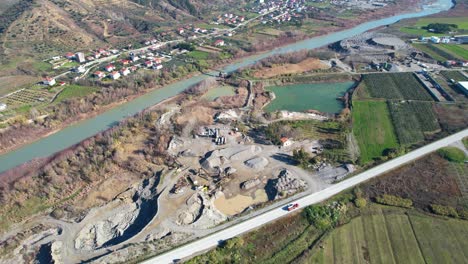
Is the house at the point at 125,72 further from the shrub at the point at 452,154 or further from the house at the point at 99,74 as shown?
the shrub at the point at 452,154

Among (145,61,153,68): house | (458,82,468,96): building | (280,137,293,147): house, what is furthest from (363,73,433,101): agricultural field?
(145,61,153,68): house

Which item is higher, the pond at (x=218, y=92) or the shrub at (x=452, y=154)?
the shrub at (x=452, y=154)

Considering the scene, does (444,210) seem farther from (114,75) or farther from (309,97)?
(114,75)

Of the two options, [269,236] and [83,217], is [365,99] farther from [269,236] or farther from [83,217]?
[83,217]

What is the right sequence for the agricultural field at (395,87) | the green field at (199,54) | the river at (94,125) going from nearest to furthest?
the river at (94,125) < the agricultural field at (395,87) < the green field at (199,54)

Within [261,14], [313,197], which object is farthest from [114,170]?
[261,14]

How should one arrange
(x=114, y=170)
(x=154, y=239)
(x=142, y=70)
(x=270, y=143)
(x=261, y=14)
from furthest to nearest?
(x=261, y=14)
(x=142, y=70)
(x=270, y=143)
(x=114, y=170)
(x=154, y=239)

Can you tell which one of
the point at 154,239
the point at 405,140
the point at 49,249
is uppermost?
the point at 405,140

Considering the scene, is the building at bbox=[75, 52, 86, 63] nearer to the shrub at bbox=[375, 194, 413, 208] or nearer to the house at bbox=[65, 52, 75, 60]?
the house at bbox=[65, 52, 75, 60]

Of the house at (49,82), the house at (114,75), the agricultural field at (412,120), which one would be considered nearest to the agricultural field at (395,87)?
the agricultural field at (412,120)
